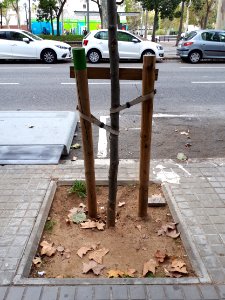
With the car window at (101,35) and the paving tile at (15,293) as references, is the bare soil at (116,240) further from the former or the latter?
the car window at (101,35)

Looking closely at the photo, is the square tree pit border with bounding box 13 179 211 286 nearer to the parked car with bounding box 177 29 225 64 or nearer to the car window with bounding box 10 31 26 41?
the car window with bounding box 10 31 26 41

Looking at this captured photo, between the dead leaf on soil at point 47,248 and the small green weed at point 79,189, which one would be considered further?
the small green weed at point 79,189

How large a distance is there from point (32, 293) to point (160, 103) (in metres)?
6.67

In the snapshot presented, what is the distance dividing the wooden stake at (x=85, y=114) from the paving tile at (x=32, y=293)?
1043mm

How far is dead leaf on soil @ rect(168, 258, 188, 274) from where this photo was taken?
2.66 meters

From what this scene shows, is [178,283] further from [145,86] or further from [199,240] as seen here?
[145,86]

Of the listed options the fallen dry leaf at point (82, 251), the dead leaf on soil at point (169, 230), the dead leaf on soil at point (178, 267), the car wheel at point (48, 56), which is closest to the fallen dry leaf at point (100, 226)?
the fallen dry leaf at point (82, 251)

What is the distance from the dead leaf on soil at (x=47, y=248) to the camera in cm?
289

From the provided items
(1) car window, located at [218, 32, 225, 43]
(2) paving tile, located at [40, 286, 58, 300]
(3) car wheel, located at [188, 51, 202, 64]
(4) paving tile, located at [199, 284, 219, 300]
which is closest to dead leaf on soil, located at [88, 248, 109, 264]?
(2) paving tile, located at [40, 286, 58, 300]

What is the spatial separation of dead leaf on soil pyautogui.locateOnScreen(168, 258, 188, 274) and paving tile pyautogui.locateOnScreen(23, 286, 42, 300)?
3.34 feet

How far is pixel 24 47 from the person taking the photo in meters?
15.5

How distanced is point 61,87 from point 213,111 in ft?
15.7

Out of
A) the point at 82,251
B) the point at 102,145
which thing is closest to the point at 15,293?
the point at 82,251

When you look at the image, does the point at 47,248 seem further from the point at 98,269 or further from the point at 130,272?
the point at 130,272
